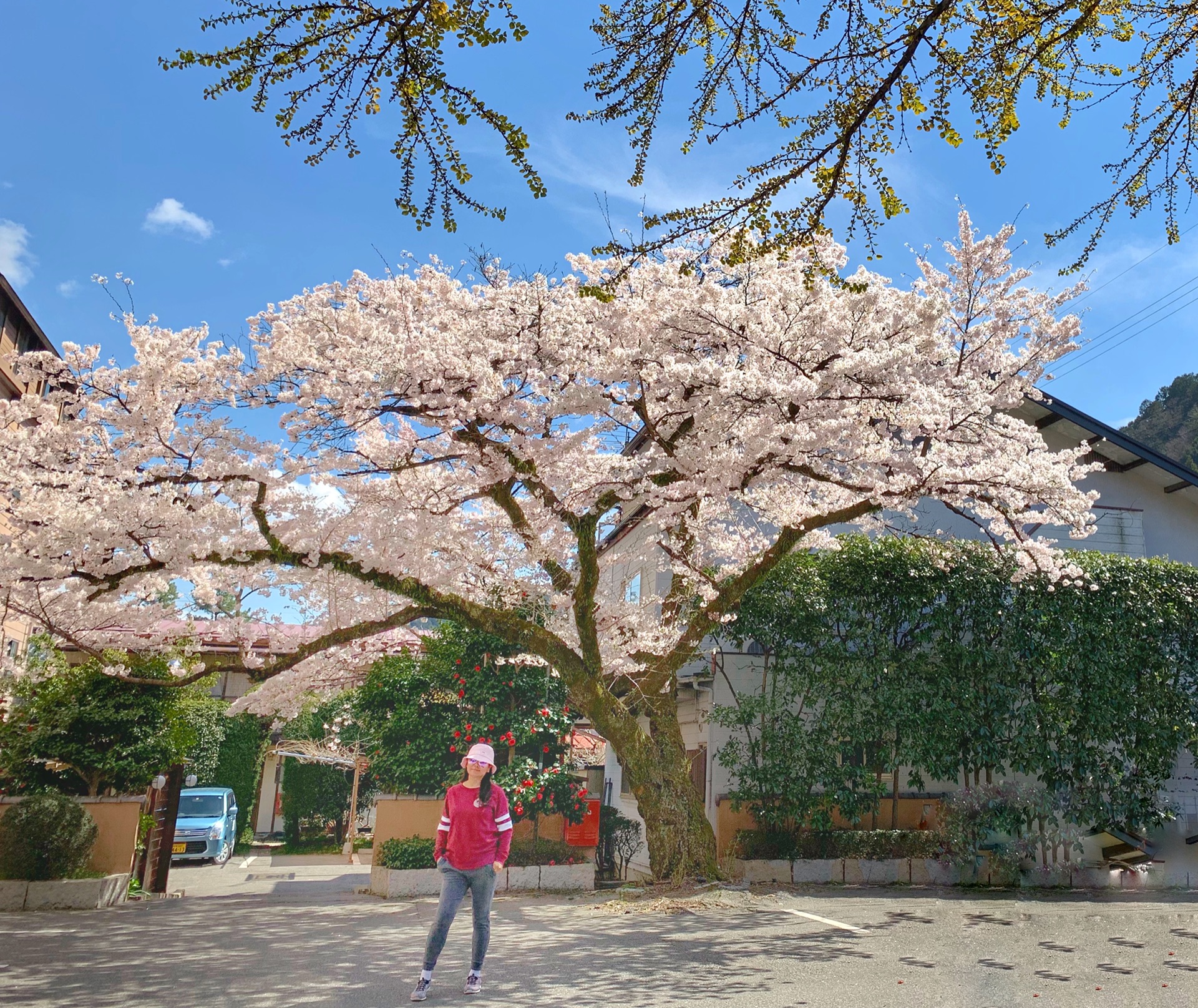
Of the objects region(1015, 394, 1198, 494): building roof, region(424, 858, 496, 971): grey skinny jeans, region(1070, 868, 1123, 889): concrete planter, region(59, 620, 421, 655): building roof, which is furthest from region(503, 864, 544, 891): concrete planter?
region(1015, 394, 1198, 494): building roof

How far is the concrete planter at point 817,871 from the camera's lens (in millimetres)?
11453

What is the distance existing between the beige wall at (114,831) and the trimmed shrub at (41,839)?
65cm

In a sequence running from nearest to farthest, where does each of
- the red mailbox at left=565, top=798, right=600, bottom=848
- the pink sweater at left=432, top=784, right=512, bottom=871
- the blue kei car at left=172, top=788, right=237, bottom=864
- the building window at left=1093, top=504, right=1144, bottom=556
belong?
1. the pink sweater at left=432, top=784, right=512, bottom=871
2. the red mailbox at left=565, top=798, right=600, bottom=848
3. the building window at left=1093, top=504, right=1144, bottom=556
4. the blue kei car at left=172, top=788, right=237, bottom=864

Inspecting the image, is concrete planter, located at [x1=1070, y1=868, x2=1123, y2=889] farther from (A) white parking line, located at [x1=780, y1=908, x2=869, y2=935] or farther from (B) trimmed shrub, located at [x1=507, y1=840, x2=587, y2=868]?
(B) trimmed shrub, located at [x1=507, y1=840, x2=587, y2=868]

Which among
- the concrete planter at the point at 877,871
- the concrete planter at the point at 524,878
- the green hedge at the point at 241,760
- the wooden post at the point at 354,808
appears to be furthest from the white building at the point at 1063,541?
the green hedge at the point at 241,760

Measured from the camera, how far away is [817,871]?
1148 cm

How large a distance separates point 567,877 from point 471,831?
612 cm

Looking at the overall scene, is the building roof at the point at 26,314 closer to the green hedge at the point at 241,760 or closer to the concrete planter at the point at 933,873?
the green hedge at the point at 241,760

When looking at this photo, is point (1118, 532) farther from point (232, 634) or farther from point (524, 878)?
point (232, 634)

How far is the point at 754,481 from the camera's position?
10672mm

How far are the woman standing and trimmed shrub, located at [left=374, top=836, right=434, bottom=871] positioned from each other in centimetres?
559

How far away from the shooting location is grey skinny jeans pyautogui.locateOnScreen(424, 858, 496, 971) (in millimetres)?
5719

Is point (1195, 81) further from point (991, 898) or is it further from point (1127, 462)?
point (1127, 462)

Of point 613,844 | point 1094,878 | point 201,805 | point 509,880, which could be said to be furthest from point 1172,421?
point 201,805
